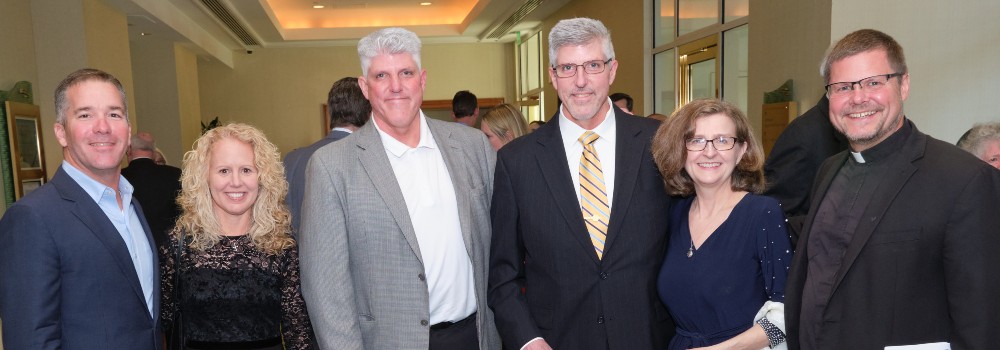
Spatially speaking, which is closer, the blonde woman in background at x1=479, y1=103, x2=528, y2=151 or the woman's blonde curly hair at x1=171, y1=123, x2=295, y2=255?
the woman's blonde curly hair at x1=171, y1=123, x2=295, y2=255

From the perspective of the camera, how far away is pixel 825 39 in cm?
452

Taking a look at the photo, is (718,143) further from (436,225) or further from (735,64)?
(735,64)

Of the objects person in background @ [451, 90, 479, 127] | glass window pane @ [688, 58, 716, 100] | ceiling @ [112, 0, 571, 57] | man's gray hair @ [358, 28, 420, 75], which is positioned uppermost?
ceiling @ [112, 0, 571, 57]

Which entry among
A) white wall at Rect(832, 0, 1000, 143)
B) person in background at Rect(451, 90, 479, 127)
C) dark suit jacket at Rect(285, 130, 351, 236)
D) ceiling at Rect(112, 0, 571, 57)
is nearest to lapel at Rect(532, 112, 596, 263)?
dark suit jacket at Rect(285, 130, 351, 236)

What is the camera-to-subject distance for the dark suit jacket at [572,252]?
84.4 inches

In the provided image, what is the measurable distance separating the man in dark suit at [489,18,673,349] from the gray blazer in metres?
0.32

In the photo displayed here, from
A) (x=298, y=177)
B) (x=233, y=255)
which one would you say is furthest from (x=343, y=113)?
(x=233, y=255)

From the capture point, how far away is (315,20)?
13.8 metres

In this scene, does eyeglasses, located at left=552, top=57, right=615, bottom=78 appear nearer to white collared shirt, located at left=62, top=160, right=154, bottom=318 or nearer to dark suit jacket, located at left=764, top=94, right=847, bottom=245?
dark suit jacket, located at left=764, top=94, right=847, bottom=245

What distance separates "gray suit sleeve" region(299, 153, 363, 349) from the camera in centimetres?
215

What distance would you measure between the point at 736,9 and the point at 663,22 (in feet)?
5.88

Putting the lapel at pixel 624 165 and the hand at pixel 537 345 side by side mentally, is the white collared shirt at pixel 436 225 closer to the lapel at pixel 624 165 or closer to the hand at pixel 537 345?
the hand at pixel 537 345

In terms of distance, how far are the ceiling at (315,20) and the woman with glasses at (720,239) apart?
7814 millimetres

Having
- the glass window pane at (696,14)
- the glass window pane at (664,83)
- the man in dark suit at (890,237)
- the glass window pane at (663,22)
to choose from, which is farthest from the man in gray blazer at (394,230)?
the glass window pane at (663,22)
